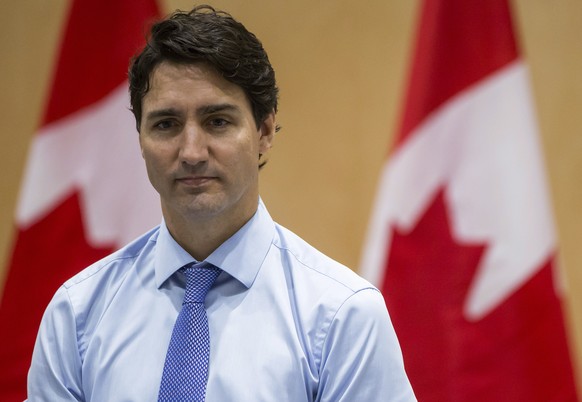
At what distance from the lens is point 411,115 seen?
2.29 m

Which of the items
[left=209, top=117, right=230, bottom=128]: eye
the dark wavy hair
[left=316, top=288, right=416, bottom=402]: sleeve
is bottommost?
[left=316, top=288, right=416, bottom=402]: sleeve

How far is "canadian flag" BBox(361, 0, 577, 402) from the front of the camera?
2.23 m

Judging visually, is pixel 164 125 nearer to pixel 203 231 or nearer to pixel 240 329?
pixel 203 231

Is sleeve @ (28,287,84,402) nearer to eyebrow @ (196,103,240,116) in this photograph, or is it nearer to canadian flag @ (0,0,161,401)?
eyebrow @ (196,103,240,116)

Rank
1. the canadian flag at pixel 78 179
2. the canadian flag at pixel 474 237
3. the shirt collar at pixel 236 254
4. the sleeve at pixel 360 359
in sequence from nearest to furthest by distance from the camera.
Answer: the sleeve at pixel 360 359
the shirt collar at pixel 236 254
the canadian flag at pixel 474 237
the canadian flag at pixel 78 179

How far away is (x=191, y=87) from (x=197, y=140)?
0.27 ft

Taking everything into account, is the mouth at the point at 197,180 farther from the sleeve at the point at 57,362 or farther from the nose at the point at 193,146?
the sleeve at the point at 57,362

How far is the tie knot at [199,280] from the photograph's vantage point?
131 cm

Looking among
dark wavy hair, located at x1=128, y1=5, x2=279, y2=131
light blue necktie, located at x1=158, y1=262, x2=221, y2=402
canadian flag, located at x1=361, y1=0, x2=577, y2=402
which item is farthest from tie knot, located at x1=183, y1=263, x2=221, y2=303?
canadian flag, located at x1=361, y1=0, x2=577, y2=402

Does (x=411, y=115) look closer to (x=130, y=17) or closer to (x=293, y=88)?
(x=293, y=88)

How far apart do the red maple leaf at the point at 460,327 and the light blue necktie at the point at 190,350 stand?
101cm

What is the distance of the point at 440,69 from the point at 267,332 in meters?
1.25

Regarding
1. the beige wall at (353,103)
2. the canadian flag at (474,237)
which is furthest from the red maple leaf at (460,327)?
the beige wall at (353,103)

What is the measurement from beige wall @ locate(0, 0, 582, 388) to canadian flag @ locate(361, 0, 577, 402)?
0.42 feet
